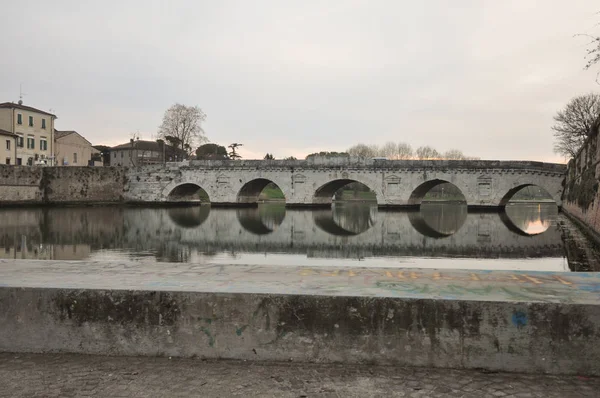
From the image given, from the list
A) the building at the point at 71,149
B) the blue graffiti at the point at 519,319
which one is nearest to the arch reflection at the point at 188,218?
the blue graffiti at the point at 519,319

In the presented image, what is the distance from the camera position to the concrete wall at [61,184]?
38719mm

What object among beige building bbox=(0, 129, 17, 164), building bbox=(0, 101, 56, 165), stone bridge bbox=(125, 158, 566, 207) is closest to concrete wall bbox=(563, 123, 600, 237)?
stone bridge bbox=(125, 158, 566, 207)

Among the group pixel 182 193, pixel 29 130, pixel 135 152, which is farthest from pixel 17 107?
pixel 135 152

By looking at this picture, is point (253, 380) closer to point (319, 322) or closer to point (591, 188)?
point (319, 322)

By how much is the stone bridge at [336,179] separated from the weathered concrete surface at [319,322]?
33.9 m

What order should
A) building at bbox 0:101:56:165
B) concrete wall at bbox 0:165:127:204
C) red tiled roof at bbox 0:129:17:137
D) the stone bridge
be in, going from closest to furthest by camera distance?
the stone bridge, concrete wall at bbox 0:165:127:204, red tiled roof at bbox 0:129:17:137, building at bbox 0:101:56:165

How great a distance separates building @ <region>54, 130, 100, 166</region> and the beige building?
723 centimetres

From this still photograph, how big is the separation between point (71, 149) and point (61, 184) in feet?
70.0

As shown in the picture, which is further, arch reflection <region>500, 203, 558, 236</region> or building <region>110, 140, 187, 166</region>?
building <region>110, 140, 187, 166</region>

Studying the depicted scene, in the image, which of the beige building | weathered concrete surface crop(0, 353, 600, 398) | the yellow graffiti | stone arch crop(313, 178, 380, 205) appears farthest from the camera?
the beige building

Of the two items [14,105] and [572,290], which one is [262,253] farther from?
[14,105]

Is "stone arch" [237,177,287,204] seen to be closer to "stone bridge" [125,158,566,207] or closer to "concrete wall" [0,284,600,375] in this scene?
"stone bridge" [125,158,566,207]

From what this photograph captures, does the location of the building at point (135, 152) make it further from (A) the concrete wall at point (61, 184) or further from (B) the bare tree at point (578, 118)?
(B) the bare tree at point (578, 118)

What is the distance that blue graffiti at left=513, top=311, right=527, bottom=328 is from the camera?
3.25m
